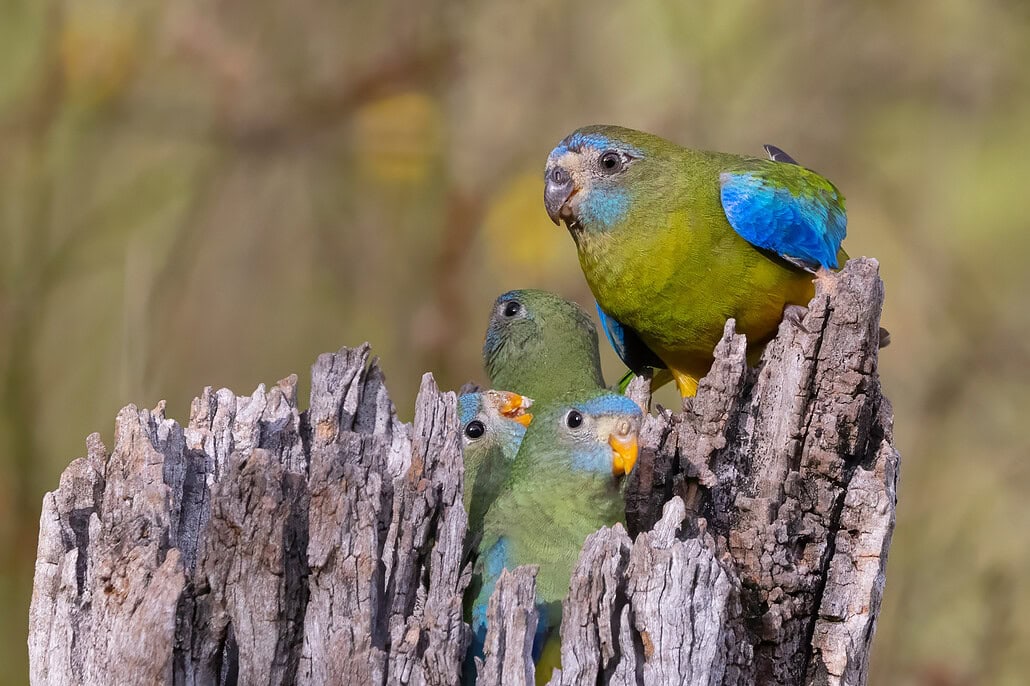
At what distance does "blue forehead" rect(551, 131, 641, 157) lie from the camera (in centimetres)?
528

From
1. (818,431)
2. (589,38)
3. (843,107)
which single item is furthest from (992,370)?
(818,431)

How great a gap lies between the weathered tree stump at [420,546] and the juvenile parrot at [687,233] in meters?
1.07

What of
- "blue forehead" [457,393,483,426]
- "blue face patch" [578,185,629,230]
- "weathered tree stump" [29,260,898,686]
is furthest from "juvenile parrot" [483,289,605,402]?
"weathered tree stump" [29,260,898,686]

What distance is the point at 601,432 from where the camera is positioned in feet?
12.9

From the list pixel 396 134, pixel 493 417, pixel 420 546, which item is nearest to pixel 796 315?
pixel 493 417

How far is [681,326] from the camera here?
5160mm

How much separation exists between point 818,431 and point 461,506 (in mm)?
1459

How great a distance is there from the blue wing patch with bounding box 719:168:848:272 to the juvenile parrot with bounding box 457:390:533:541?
134 cm

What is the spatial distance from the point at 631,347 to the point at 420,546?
2.88 meters

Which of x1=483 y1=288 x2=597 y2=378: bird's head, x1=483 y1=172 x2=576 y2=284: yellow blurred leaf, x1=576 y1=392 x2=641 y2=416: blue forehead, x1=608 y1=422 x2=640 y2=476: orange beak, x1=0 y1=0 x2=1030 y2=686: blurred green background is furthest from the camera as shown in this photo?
x1=483 y1=172 x2=576 y2=284: yellow blurred leaf

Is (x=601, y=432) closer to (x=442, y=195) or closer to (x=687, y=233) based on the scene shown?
(x=687, y=233)

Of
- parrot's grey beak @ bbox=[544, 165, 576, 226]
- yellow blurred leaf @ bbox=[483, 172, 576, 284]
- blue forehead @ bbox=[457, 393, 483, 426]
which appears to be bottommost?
blue forehead @ bbox=[457, 393, 483, 426]

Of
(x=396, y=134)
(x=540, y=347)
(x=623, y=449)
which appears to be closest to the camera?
(x=623, y=449)

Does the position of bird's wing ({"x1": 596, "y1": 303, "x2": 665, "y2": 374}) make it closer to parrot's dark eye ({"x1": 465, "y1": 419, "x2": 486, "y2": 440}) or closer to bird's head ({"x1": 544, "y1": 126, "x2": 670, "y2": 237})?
bird's head ({"x1": 544, "y1": 126, "x2": 670, "y2": 237})
